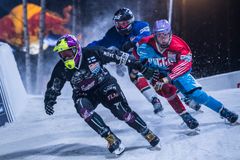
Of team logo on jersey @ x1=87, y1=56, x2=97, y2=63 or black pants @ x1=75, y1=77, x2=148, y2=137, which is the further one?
team logo on jersey @ x1=87, y1=56, x2=97, y2=63

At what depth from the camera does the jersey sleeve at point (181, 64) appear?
4602 millimetres

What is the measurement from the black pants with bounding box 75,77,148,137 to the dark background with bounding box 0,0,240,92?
6924 mm

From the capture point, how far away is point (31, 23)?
12.1m

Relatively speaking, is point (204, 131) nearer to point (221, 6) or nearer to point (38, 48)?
point (221, 6)

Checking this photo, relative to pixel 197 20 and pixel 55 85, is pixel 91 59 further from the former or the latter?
pixel 197 20

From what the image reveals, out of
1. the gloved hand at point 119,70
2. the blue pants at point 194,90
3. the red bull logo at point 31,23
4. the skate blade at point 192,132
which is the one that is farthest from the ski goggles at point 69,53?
the red bull logo at point 31,23

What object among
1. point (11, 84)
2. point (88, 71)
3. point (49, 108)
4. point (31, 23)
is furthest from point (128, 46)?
point (31, 23)

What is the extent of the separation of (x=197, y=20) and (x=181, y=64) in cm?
672

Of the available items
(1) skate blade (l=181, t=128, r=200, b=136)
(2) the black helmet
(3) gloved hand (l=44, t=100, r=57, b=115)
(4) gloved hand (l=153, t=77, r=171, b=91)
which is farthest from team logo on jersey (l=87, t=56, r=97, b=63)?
(2) the black helmet

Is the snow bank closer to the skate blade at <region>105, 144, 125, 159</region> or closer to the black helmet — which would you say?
the black helmet

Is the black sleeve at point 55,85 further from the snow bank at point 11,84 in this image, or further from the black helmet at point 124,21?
the snow bank at point 11,84

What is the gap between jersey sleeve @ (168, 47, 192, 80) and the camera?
15.1ft

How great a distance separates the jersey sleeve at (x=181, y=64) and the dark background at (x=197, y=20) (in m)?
6.31

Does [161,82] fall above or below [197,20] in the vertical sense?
above
